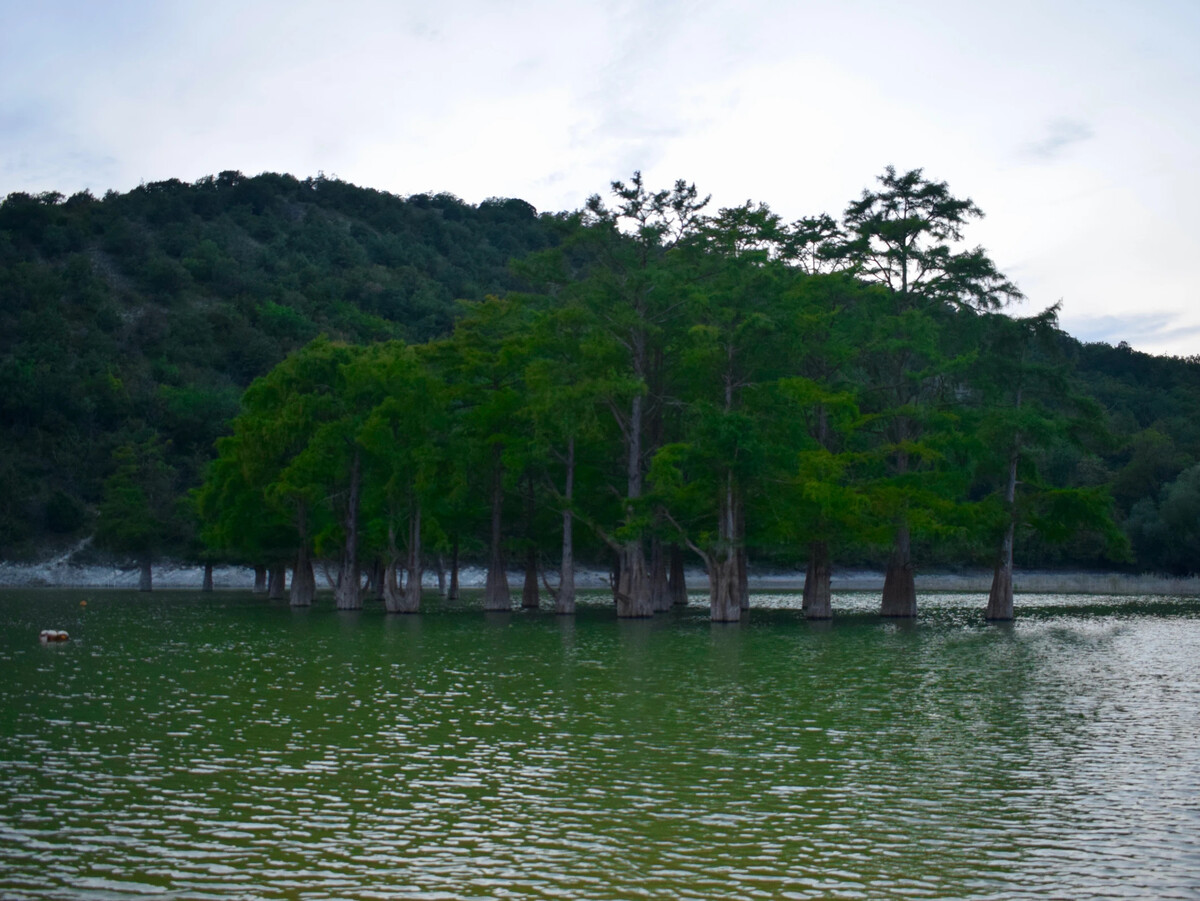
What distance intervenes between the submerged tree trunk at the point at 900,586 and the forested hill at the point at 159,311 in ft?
150

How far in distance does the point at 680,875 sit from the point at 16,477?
107 metres

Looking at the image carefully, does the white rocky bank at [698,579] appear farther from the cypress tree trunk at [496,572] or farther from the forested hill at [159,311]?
the cypress tree trunk at [496,572]

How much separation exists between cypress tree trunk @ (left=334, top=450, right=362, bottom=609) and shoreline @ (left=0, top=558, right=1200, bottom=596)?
27854 mm

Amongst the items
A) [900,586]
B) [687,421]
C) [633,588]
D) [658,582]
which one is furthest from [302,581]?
[900,586]

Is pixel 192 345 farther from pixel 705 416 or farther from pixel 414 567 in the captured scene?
pixel 705 416

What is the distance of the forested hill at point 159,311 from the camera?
A: 11588 cm

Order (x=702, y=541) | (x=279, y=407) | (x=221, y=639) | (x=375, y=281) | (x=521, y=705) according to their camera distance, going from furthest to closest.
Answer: (x=375, y=281)
(x=279, y=407)
(x=702, y=541)
(x=221, y=639)
(x=521, y=705)

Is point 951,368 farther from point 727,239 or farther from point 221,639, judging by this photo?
point 221,639

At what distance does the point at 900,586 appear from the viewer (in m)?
56.2

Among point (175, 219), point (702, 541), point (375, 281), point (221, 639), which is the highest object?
point (175, 219)

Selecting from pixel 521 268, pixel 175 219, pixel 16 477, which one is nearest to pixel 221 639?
pixel 521 268

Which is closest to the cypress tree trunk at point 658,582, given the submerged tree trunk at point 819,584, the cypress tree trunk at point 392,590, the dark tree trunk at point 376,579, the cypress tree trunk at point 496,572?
the cypress tree trunk at point 496,572

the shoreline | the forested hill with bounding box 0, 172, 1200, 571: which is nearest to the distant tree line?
the forested hill with bounding box 0, 172, 1200, 571

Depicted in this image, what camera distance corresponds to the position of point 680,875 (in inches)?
484
